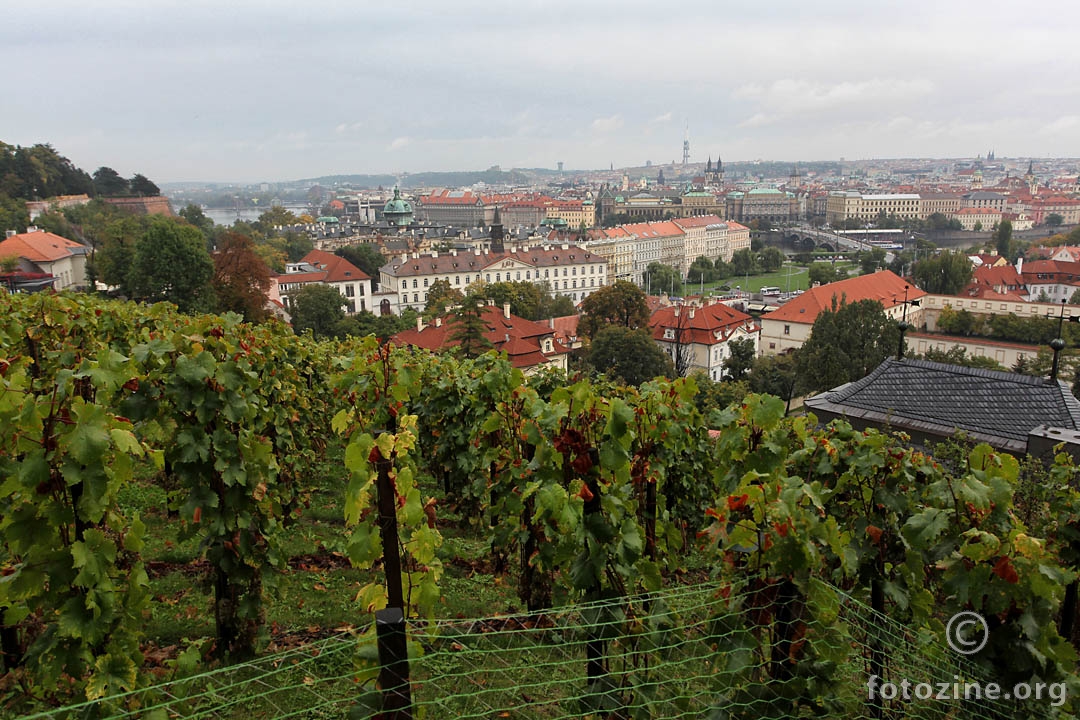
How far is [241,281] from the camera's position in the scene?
4356cm

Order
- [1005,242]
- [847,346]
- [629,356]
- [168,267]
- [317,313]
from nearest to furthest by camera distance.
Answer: [847,346]
[629,356]
[168,267]
[317,313]
[1005,242]

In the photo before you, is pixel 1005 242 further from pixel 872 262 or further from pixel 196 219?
pixel 196 219

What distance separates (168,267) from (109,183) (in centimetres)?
7261

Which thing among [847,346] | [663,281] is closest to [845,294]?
[847,346]

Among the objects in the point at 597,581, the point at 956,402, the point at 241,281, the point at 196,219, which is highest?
the point at 196,219

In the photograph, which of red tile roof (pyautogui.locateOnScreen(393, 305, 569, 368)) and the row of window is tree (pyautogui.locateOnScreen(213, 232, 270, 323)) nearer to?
red tile roof (pyautogui.locateOnScreen(393, 305, 569, 368))

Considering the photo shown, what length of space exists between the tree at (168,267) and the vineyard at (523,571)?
120ft

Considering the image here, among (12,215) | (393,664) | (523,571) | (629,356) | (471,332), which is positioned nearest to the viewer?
(393,664)

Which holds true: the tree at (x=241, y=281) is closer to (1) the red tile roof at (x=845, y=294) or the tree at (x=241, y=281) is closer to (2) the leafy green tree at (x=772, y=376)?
(2) the leafy green tree at (x=772, y=376)

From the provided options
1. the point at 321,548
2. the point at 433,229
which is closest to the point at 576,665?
the point at 321,548

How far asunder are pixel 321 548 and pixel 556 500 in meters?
5.48

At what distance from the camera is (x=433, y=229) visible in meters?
126

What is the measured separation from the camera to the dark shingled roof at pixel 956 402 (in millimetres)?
13320

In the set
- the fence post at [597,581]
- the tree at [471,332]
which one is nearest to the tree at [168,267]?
the tree at [471,332]
